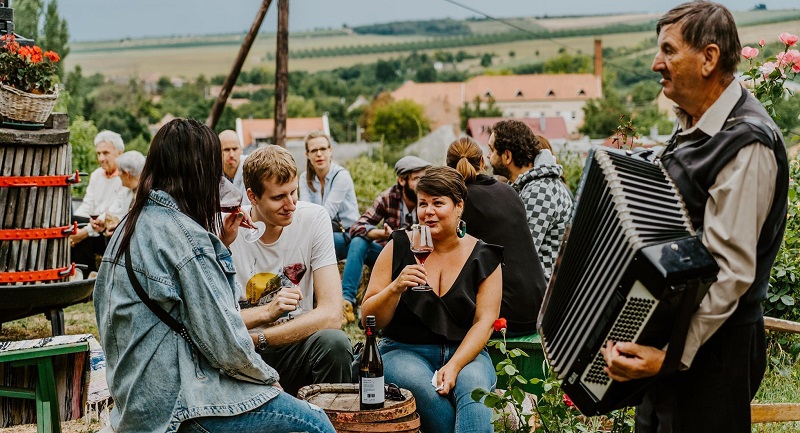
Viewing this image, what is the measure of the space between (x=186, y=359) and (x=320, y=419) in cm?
54

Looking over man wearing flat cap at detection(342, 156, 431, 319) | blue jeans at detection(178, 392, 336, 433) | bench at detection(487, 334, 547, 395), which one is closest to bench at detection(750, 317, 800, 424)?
bench at detection(487, 334, 547, 395)

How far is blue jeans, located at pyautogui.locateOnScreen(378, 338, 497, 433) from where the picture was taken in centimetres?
396

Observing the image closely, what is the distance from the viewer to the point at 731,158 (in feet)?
7.89

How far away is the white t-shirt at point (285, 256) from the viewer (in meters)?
4.28

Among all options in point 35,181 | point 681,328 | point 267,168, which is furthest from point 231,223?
point 35,181

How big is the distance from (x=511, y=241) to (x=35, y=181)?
3.68m

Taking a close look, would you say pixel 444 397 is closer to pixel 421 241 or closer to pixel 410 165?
pixel 421 241

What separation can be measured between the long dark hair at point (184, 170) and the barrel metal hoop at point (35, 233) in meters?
4.00

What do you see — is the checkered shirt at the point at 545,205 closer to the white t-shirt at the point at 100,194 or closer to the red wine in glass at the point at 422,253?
the red wine in glass at the point at 422,253

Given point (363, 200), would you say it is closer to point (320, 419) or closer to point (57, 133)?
point (57, 133)

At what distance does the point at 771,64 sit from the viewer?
583cm

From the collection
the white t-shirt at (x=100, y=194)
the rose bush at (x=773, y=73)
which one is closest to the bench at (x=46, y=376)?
the rose bush at (x=773, y=73)

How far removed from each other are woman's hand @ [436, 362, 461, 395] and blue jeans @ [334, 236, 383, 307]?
400 cm

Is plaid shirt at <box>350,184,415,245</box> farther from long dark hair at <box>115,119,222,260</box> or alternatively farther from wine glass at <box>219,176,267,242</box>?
long dark hair at <box>115,119,222,260</box>
